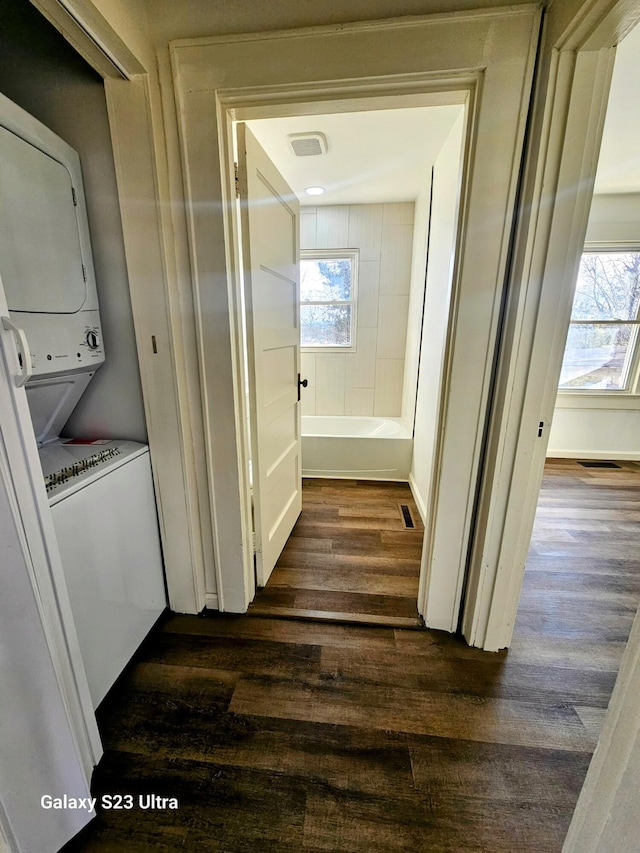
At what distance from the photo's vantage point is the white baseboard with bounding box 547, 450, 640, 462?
350cm

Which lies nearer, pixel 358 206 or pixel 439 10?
pixel 439 10

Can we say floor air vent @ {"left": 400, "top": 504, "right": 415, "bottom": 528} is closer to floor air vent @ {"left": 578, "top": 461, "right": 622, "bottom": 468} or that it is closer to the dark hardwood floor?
the dark hardwood floor

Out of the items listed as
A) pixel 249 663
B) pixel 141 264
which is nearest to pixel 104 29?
pixel 141 264

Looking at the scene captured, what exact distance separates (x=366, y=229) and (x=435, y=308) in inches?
57.4

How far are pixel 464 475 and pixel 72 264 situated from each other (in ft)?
5.21

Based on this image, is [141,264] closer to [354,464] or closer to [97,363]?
[97,363]

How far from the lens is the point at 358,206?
3.18 metres

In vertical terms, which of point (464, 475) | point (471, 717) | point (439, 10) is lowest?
point (471, 717)

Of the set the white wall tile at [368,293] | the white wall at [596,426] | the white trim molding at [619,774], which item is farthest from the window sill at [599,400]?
the white trim molding at [619,774]

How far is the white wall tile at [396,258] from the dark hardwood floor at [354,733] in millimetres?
2824

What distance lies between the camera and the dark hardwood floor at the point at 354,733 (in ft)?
2.91

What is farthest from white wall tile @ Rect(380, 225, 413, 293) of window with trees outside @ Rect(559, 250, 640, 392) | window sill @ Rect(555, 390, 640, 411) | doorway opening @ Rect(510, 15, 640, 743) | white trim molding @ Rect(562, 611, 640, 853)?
white trim molding @ Rect(562, 611, 640, 853)

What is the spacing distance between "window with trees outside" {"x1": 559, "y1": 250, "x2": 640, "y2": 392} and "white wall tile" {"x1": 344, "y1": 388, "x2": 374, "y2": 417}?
2.00m

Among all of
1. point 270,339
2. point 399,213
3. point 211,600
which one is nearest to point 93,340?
point 270,339
